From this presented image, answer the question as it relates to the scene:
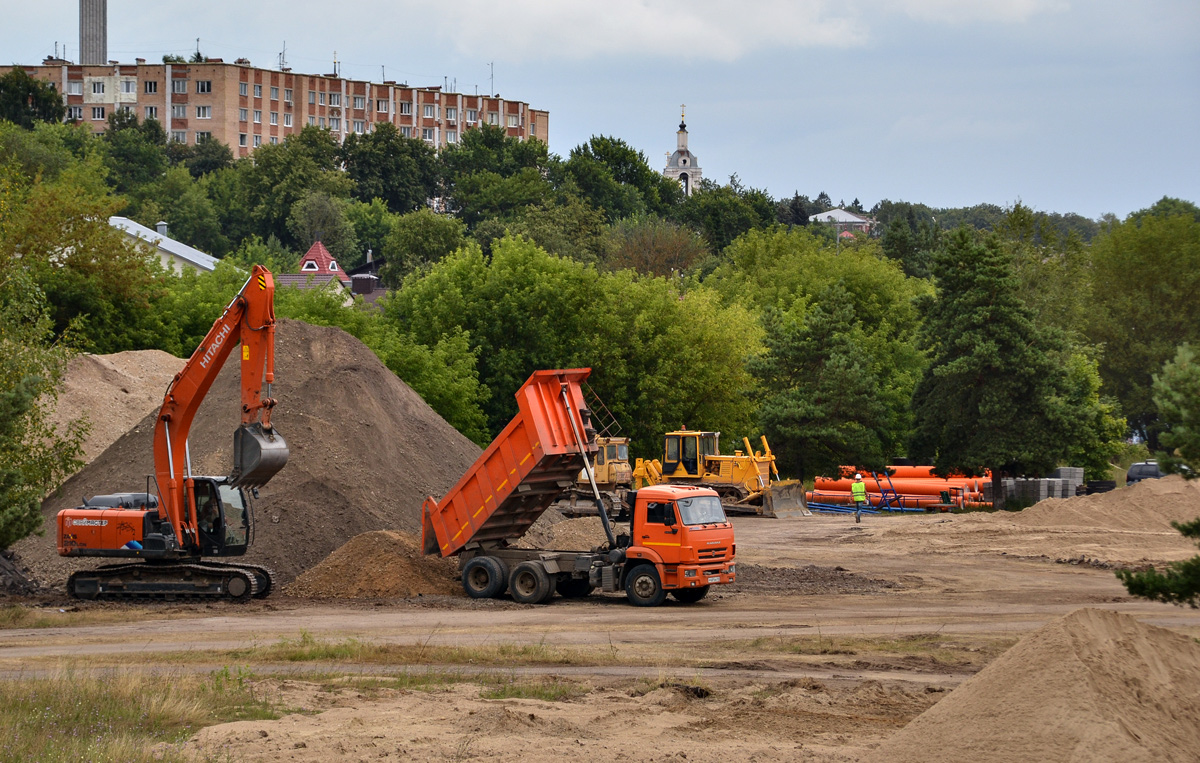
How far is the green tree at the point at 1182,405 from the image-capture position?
10.4m

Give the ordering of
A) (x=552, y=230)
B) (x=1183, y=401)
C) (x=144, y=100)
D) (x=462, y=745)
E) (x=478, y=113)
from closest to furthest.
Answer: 1. (x=1183, y=401)
2. (x=462, y=745)
3. (x=552, y=230)
4. (x=144, y=100)
5. (x=478, y=113)

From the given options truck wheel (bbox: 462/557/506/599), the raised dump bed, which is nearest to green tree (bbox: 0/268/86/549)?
the raised dump bed

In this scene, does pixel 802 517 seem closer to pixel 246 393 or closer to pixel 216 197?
pixel 246 393

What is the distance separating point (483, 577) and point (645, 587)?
3171 millimetres

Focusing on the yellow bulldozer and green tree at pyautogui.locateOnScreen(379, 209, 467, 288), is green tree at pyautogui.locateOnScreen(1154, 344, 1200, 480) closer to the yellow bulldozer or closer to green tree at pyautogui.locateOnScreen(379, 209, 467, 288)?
the yellow bulldozer

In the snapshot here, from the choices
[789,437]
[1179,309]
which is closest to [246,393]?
[789,437]

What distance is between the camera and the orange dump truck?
21688 mm

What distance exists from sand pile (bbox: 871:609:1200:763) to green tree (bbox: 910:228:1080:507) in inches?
1444

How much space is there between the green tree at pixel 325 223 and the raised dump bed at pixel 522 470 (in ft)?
305

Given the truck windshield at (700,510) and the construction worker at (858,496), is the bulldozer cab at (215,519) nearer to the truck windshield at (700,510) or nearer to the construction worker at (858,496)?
the truck windshield at (700,510)

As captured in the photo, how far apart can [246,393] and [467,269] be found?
2953 cm

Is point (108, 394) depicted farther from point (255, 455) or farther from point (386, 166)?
point (386, 166)

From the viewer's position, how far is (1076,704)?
392 inches

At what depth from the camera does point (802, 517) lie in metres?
43.4
